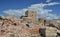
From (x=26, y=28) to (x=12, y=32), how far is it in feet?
4.71

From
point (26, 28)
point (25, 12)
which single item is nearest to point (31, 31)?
point (26, 28)

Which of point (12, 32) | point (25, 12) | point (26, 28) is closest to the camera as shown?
point (12, 32)

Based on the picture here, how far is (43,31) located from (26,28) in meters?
1.46

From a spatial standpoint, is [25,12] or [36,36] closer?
[36,36]

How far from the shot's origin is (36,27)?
14984 mm

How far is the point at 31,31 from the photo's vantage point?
14375 millimetres

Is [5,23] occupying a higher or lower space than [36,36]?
higher

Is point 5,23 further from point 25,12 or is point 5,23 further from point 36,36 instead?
point 25,12

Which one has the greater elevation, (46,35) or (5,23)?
(5,23)

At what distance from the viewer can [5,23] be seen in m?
14.7

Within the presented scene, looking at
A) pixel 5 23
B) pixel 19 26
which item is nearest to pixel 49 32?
pixel 19 26

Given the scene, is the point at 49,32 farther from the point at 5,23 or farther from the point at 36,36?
the point at 5,23

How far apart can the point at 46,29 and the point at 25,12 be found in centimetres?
2524

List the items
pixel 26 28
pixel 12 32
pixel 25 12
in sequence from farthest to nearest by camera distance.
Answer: pixel 25 12
pixel 26 28
pixel 12 32
